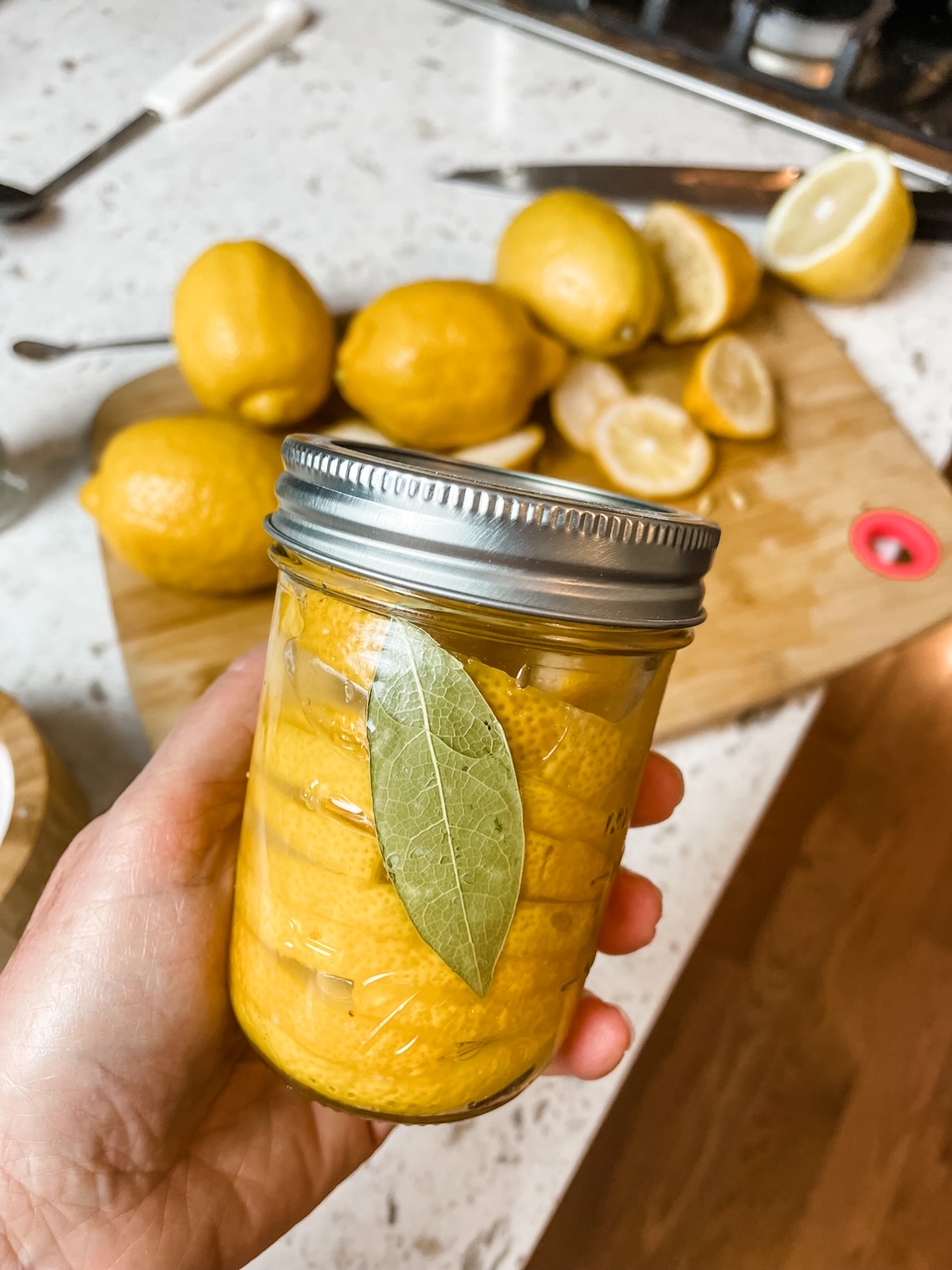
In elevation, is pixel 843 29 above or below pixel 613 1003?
above

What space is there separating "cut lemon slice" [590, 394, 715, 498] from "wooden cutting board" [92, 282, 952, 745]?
3cm

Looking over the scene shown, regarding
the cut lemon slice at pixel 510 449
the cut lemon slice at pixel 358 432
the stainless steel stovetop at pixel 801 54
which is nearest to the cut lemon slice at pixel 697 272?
the cut lemon slice at pixel 510 449

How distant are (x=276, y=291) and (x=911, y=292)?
86cm

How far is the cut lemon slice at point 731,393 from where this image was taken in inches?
42.3

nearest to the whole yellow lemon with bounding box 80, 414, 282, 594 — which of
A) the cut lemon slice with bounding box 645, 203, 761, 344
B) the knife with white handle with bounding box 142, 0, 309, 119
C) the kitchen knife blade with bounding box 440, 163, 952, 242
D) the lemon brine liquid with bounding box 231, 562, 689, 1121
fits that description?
the lemon brine liquid with bounding box 231, 562, 689, 1121

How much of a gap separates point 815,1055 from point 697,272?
1.26 meters

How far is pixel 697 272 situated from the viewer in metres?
1.14

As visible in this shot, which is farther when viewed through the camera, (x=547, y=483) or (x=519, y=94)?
(x=519, y=94)

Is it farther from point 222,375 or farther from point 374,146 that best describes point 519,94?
point 222,375

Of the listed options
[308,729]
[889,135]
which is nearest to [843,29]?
[889,135]

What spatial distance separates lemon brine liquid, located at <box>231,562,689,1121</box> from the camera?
1.55 feet

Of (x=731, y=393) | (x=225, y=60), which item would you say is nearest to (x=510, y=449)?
(x=731, y=393)

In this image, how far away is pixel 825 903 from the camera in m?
1.70

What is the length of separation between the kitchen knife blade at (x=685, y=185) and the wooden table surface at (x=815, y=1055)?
35.6 inches
